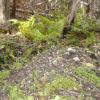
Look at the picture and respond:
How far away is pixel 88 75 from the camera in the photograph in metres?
3.98

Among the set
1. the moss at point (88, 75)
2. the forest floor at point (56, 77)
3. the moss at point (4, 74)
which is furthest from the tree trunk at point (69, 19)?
the moss at point (4, 74)

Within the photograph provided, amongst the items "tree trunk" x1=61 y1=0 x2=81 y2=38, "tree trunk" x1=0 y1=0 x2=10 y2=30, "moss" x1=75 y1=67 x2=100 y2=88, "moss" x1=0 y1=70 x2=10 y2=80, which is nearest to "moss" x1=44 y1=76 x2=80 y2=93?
"moss" x1=75 y1=67 x2=100 y2=88

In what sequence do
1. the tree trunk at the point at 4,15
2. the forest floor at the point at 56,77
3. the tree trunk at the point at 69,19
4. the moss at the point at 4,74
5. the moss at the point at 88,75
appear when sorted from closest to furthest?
the forest floor at the point at 56,77 < the moss at the point at 88,75 < the moss at the point at 4,74 < the tree trunk at the point at 69,19 < the tree trunk at the point at 4,15

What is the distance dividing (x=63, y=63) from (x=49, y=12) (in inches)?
154

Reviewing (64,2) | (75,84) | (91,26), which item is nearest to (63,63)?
(75,84)

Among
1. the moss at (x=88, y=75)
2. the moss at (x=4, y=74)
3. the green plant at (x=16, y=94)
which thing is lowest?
the green plant at (x=16, y=94)

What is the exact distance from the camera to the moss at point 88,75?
390 centimetres

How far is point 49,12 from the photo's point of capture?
784 cm

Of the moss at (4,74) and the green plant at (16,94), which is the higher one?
the moss at (4,74)

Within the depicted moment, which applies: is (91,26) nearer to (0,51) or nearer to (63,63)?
(63,63)

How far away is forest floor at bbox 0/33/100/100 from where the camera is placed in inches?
145

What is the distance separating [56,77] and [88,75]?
0.55 meters

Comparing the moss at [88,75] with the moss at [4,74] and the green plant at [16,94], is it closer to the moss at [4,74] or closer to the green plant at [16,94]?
the green plant at [16,94]

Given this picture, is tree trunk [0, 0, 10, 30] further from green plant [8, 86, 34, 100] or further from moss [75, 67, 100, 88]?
moss [75, 67, 100, 88]
